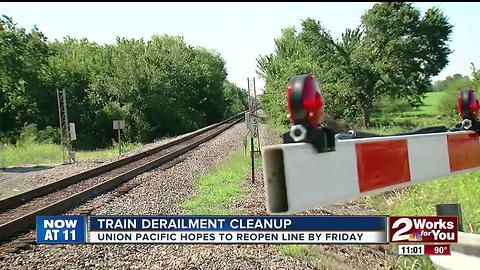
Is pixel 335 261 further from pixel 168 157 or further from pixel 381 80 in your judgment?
pixel 381 80

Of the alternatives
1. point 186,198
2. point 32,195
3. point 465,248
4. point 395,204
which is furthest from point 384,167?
point 32,195

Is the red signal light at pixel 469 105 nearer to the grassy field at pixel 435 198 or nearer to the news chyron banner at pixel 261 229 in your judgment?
the news chyron banner at pixel 261 229

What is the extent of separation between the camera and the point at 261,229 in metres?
1.64

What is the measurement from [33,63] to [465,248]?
133 ft

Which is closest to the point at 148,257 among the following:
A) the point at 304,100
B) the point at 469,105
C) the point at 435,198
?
the point at 469,105

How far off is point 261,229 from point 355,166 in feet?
2.34

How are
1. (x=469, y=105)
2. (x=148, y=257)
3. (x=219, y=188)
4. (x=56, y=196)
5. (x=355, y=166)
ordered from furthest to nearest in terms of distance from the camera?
(x=56, y=196) → (x=219, y=188) → (x=148, y=257) → (x=469, y=105) → (x=355, y=166)

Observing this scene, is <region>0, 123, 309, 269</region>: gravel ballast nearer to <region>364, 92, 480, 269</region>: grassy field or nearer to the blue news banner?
<region>364, 92, 480, 269</region>: grassy field

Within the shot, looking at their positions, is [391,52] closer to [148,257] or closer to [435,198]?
[435,198]

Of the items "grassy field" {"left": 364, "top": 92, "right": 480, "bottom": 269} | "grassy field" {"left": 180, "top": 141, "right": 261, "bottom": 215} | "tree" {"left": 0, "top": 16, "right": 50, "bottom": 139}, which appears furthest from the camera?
"tree" {"left": 0, "top": 16, "right": 50, "bottom": 139}

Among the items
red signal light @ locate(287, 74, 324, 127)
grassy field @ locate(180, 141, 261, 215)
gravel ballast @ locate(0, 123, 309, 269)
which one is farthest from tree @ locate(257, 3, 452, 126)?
red signal light @ locate(287, 74, 324, 127)

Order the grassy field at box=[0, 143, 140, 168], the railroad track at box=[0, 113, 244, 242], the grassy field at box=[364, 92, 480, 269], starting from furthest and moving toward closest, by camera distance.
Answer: the grassy field at box=[0, 143, 140, 168] → the railroad track at box=[0, 113, 244, 242] → the grassy field at box=[364, 92, 480, 269]

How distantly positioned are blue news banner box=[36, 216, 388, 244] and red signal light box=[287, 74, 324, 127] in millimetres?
738

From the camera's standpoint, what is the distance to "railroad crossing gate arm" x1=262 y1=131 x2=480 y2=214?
833 mm
